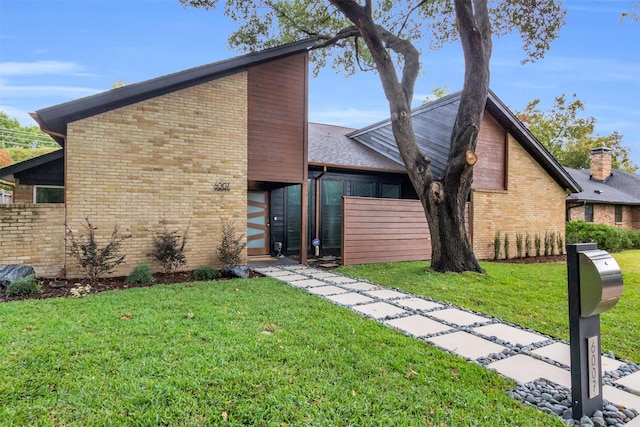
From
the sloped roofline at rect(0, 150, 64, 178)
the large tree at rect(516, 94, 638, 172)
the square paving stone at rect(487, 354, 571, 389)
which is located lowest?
the square paving stone at rect(487, 354, 571, 389)

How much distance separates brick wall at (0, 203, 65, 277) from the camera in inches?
244

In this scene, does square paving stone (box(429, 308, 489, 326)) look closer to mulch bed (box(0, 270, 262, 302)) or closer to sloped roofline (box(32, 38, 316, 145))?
mulch bed (box(0, 270, 262, 302))

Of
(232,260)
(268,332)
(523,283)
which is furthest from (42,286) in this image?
(523,283)

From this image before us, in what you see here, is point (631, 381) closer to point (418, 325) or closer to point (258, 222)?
point (418, 325)

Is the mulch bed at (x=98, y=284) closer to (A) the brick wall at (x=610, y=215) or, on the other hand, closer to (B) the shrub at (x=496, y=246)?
(B) the shrub at (x=496, y=246)

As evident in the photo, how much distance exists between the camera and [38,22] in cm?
1493

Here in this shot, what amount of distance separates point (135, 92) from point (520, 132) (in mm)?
12247

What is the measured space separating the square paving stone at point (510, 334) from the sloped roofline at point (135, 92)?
736 centimetres

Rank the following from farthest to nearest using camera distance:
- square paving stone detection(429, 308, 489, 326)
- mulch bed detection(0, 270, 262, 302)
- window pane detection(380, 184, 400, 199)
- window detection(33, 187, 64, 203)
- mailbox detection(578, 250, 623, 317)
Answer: window pane detection(380, 184, 400, 199) → window detection(33, 187, 64, 203) → mulch bed detection(0, 270, 262, 302) → square paving stone detection(429, 308, 489, 326) → mailbox detection(578, 250, 623, 317)

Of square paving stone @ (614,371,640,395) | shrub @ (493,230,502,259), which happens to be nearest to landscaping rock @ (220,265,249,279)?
square paving stone @ (614,371,640,395)

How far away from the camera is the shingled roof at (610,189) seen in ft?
59.2

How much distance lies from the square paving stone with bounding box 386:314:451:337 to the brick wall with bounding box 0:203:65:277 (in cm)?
648

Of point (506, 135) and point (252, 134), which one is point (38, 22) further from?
point (506, 135)

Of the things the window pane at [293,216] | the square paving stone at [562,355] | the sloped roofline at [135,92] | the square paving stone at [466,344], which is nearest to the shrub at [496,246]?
the window pane at [293,216]
